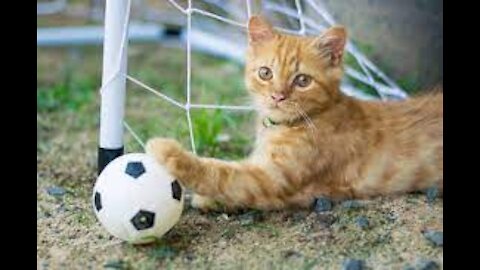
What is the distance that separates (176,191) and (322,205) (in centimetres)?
55

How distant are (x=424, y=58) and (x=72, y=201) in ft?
5.70

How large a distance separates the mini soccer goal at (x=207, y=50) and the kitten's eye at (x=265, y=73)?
0.25m

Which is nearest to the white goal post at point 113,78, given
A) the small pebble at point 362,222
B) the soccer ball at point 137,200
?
the soccer ball at point 137,200

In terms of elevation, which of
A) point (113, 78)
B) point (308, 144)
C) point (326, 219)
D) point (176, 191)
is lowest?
point (326, 219)

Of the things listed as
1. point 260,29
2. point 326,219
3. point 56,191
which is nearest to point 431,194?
point 326,219

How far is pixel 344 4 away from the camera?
3609 millimetres

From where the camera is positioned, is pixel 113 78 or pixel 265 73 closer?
pixel 265 73

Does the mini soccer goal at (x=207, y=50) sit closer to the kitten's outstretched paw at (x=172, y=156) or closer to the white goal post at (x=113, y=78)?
the white goal post at (x=113, y=78)

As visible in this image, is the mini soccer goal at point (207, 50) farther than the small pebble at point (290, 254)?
Yes

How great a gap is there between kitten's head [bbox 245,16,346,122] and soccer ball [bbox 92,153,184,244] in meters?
0.46

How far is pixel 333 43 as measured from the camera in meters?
2.60

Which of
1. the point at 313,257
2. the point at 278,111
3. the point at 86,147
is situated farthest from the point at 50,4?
the point at 313,257

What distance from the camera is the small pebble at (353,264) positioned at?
2254 mm

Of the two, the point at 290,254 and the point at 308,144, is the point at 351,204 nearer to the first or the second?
the point at 308,144
